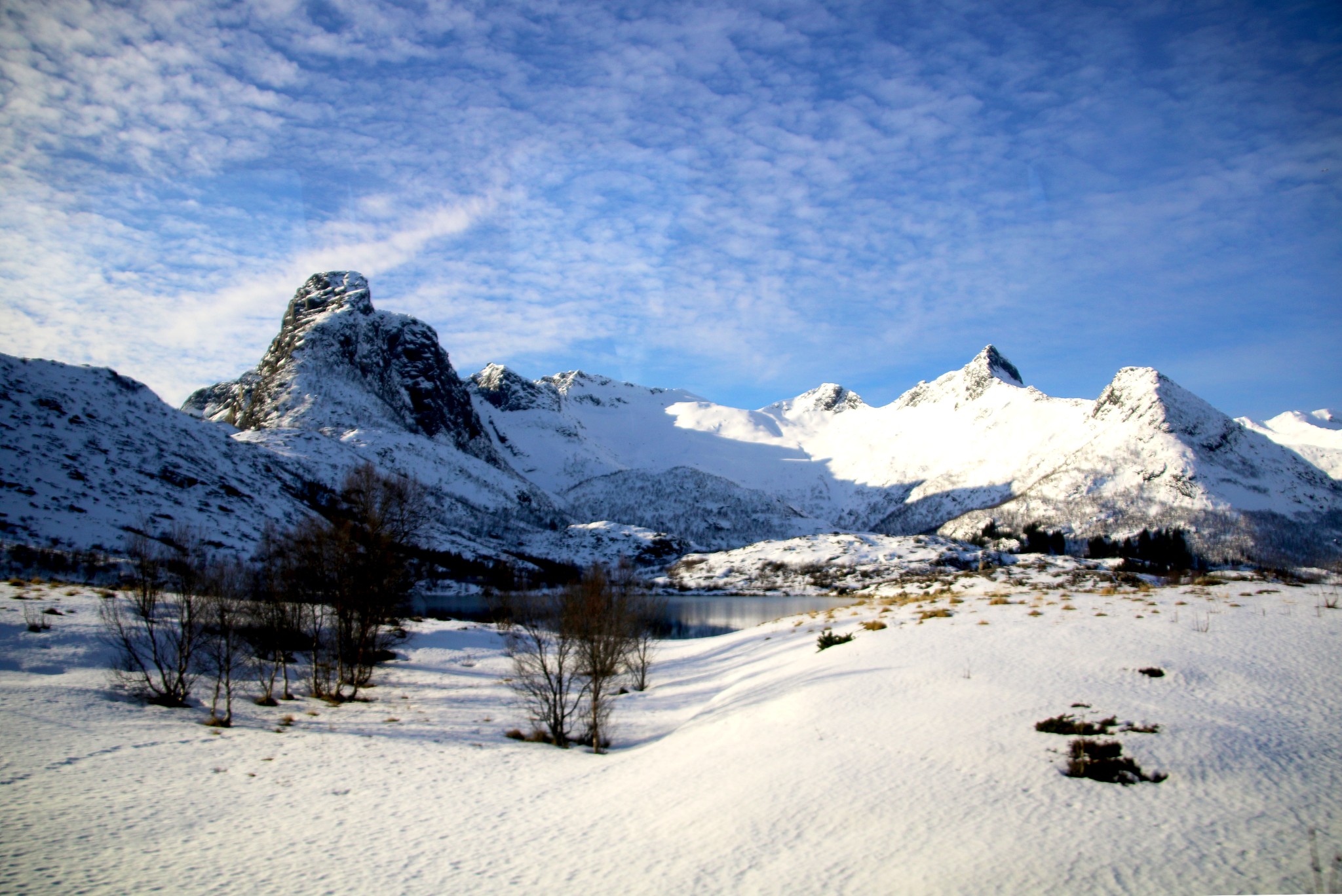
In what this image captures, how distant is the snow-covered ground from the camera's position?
331 inches

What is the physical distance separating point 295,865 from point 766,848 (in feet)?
24.3

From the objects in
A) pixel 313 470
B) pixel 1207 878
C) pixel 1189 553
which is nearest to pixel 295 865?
pixel 1207 878

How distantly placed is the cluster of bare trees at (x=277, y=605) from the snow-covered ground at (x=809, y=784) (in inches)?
110

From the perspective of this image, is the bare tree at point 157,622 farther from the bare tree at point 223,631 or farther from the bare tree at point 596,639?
the bare tree at point 596,639

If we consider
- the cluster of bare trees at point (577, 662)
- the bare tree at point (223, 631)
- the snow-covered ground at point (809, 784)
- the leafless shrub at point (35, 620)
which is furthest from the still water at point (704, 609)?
the leafless shrub at point (35, 620)

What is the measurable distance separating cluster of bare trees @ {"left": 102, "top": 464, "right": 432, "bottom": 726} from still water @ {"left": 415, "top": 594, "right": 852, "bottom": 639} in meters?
43.1

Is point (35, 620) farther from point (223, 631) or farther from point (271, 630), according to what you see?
point (223, 631)

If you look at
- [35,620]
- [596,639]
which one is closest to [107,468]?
[35,620]

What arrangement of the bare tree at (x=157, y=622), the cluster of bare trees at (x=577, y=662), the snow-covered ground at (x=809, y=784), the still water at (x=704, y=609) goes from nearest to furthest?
the snow-covered ground at (x=809, y=784), the bare tree at (x=157, y=622), the cluster of bare trees at (x=577, y=662), the still water at (x=704, y=609)

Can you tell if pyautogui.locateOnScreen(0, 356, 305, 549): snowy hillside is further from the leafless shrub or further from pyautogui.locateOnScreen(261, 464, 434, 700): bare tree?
pyautogui.locateOnScreen(261, 464, 434, 700): bare tree

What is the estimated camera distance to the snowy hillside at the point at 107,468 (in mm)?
92188

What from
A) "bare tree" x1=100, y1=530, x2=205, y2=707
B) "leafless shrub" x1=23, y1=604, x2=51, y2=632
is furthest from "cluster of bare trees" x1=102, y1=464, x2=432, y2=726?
"leafless shrub" x1=23, y1=604, x2=51, y2=632

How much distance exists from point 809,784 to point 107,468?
13728 cm

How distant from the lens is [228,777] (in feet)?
48.4
